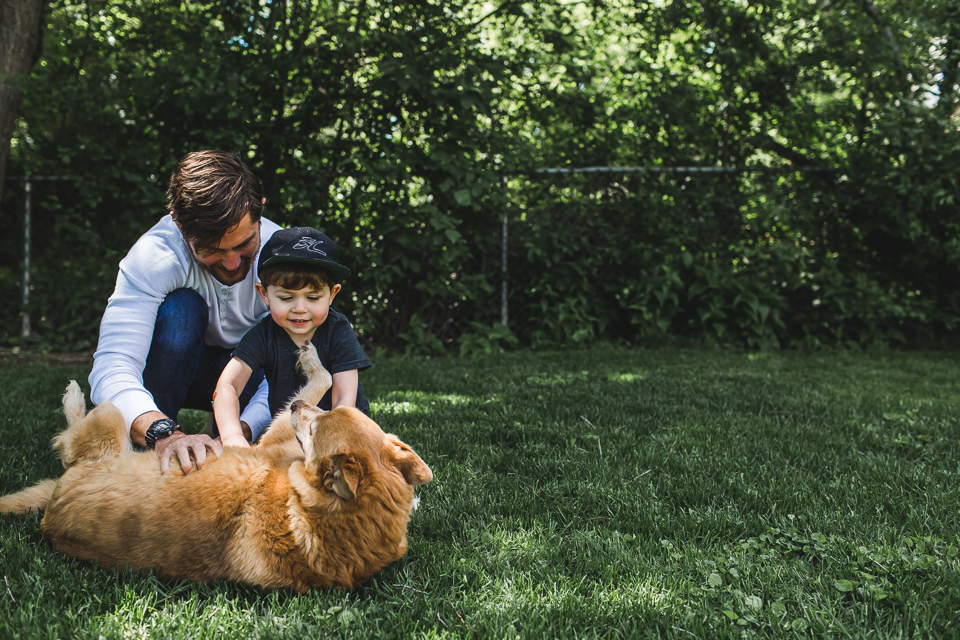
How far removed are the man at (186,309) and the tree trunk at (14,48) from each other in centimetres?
423

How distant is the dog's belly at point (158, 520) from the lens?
1736 millimetres

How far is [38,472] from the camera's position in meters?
2.63

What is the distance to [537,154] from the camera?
20.6ft

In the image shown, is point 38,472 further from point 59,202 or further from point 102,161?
point 59,202

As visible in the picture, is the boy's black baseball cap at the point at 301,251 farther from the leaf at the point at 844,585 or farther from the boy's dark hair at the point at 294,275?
the leaf at the point at 844,585

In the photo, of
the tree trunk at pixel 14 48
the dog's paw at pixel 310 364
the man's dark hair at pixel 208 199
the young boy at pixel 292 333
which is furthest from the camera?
the tree trunk at pixel 14 48

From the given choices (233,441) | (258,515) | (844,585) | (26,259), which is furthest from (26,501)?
(26,259)

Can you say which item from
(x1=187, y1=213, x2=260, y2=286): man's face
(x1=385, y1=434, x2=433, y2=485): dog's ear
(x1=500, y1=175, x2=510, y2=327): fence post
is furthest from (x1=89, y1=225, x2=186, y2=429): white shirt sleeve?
(x1=500, y1=175, x2=510, y2=327): fence post

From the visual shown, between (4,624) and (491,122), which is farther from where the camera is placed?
(491,122)

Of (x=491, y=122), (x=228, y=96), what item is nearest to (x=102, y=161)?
(x=228, y=96)

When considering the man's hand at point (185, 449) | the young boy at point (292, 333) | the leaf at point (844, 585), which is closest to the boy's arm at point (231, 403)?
the young boy at point (292, 333)

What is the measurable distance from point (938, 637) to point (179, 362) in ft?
9.22

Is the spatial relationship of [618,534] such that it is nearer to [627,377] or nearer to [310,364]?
[310,364]

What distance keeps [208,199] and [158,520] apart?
1.14m
